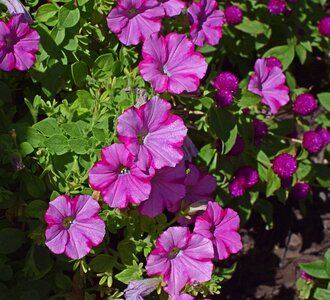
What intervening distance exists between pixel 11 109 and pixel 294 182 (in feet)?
3.54

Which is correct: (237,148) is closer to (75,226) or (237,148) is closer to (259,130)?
(259,130)

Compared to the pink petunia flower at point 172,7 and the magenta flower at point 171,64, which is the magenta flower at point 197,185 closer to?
the magenta flower at point 171,64

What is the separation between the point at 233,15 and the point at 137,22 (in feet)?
2.06

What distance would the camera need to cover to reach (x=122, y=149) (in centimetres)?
168

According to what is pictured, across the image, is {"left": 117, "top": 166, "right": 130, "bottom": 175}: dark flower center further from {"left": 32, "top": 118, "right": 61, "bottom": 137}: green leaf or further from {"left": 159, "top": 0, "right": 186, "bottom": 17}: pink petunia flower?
{"left": 159, "top": 0, "right": 186, "bottom": 17}: pink petunia flower

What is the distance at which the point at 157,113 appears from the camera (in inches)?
66.8

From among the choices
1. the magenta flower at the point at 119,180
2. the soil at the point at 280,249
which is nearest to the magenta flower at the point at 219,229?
the magenta flower at the point at 119,180

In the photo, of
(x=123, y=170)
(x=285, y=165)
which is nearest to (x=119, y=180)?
(x=123, y=170)

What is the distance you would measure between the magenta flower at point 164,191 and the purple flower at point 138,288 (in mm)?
186

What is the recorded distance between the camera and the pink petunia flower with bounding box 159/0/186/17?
198 centimetres

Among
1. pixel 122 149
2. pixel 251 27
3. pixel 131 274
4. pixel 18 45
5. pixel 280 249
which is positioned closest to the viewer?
pixel 122 149

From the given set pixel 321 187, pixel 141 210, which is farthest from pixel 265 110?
pixel 141 210

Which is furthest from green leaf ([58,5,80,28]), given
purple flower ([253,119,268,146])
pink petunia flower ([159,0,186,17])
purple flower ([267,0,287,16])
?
purple flower ([267,0,287,16])

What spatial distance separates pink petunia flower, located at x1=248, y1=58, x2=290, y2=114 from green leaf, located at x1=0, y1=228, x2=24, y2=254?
90 centimetres
